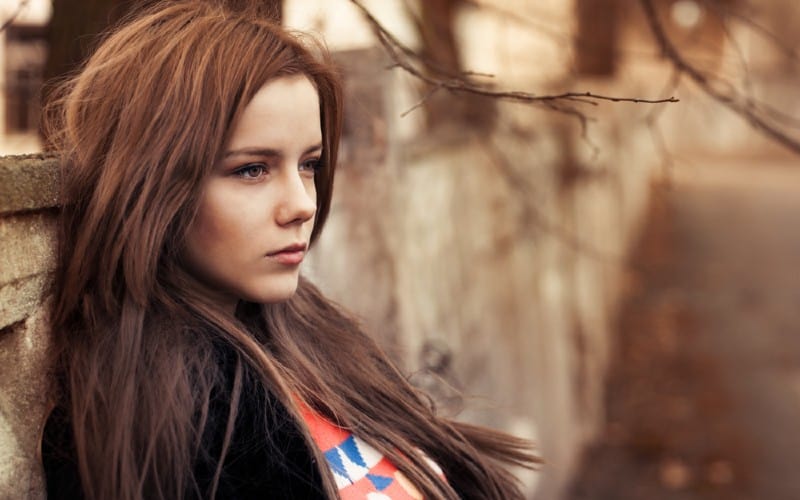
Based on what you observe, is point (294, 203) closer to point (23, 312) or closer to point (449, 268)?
point (23, 312)

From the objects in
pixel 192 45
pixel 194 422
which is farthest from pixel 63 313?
pixel 192 45

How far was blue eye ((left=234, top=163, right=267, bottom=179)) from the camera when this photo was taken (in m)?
1.66

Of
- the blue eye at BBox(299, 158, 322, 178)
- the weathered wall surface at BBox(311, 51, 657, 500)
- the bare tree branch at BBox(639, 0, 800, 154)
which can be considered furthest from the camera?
the weathered wall surface at BBox(311, 51, 657, 500)

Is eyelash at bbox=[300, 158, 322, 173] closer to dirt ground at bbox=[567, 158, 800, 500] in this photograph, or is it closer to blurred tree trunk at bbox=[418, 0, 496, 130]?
dirt ground at bbox=[567, 158, 800, 500]

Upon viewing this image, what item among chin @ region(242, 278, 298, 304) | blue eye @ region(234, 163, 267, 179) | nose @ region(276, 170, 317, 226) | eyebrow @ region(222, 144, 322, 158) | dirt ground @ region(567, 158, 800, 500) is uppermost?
eyebrow @ region(222, 144, 322, 158)

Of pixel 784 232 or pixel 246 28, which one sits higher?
pixel 246 28

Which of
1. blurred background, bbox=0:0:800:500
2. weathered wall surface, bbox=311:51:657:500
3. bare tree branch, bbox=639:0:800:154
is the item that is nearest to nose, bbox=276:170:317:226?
blurred background, bbox=0:0:800:500

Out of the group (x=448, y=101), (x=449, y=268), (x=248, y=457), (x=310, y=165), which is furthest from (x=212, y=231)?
(x=448, y=101)

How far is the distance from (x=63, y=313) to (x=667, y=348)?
9324mm

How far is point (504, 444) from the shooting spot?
2.20 meters

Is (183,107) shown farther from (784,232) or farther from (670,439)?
(784,232)

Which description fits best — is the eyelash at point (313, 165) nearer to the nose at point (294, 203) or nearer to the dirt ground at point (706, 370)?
the nose at point (294, 203)

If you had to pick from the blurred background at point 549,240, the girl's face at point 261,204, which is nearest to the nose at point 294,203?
the girl's face at point 261,204

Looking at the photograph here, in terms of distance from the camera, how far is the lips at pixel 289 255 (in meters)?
1.71
